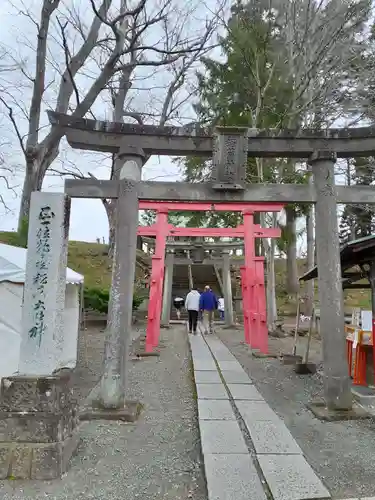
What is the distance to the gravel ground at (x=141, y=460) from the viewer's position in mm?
3350

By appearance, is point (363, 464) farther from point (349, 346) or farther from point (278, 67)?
point (278, 67)

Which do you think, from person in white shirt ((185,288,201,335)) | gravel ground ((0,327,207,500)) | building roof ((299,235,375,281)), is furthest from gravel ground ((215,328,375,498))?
person in white shirt ((185,288,201,335))

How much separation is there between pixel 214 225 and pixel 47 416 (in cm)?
1635

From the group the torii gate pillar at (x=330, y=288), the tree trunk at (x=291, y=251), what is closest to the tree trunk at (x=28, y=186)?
the torii gate pillar at (x=330, y=288)

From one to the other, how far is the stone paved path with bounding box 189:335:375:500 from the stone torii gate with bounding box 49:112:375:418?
1.38 metres

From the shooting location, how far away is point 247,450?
4.07 m

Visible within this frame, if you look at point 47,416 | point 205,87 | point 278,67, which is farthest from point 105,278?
point 47,416

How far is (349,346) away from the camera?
7945 millimetres

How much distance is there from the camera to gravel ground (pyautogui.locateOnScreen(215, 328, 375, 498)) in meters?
3.55

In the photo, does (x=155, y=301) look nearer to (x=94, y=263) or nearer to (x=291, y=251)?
(x=291, y=251)

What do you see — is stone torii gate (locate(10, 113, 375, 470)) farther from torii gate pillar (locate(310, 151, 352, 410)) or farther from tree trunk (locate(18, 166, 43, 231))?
tree trunk (locate(18, 166, 43, 231))

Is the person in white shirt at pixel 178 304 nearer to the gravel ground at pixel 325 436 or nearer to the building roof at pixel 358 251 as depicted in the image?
the gravel ground at pixel 325 436

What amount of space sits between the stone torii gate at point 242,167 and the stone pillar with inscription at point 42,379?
1.30m

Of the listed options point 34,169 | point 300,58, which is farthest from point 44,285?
point 300,58
